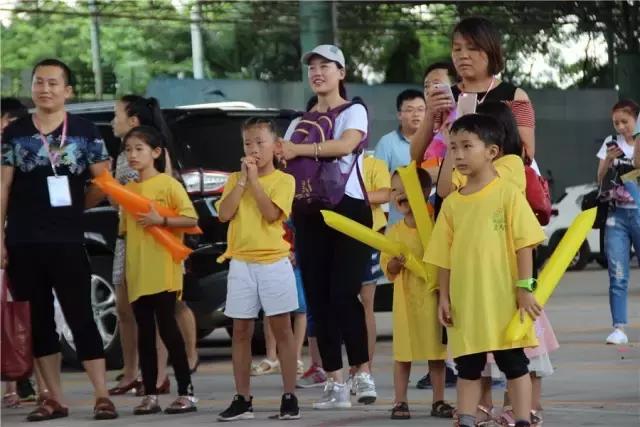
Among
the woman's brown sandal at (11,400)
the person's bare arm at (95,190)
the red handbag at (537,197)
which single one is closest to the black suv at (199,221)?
the woman's brown sandal at (11,400)

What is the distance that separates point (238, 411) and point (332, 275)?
93cm

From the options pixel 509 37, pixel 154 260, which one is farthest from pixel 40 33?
pixel 154 260

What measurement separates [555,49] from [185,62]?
26.0 ft

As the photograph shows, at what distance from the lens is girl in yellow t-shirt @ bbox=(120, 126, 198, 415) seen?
983 centimetres

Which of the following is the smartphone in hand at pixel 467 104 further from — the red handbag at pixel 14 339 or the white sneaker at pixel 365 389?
the red handbag at pixel 14 339

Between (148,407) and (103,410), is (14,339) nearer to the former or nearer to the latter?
(103,410)

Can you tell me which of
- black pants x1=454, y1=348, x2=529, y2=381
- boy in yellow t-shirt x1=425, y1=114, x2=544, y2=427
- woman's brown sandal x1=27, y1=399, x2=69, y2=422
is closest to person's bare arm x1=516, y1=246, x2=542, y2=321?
boy in yellow t-shirt x1=425, y1=114, x2=544, y2=427

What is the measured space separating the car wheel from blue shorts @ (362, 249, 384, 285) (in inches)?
73.0

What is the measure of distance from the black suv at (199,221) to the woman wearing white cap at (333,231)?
2.45 meters

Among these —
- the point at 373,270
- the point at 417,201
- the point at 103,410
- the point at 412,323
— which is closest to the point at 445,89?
the point at 417,201

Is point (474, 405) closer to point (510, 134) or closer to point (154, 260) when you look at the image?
point (510, 134)

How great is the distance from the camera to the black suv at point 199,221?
12.2 meters

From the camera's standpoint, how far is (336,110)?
9.62m

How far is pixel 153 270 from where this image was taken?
10086 millimetres
